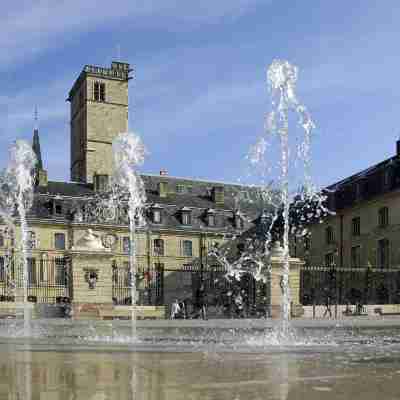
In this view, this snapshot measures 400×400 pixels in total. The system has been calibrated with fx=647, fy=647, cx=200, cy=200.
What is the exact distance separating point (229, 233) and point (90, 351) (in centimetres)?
6109

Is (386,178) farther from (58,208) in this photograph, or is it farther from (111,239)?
(58,208)

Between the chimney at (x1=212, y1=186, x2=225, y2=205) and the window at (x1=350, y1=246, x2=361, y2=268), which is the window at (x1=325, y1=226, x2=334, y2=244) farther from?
the chimney at (x1=212, y1=186, x2=225, y2=205)

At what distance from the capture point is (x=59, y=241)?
205 feet

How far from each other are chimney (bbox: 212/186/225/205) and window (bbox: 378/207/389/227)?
28.3 metres

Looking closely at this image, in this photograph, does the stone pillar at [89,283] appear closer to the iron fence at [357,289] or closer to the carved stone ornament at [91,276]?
the carved stone ornament at [91,276]

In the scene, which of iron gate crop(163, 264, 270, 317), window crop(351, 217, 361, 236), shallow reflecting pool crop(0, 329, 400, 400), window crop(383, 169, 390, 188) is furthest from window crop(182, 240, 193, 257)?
shallow reflecting pool crop(0, 329, 400, 400)

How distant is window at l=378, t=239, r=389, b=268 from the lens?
46812 millimetres

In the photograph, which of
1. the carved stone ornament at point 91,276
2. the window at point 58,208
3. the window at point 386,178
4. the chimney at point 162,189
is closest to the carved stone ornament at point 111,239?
the window at point 58,208

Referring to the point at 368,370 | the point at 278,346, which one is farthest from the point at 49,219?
the point at 368,370

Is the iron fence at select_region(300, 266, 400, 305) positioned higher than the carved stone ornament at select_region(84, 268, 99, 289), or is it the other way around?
the carved stone ornament at select_region(84, 268, 99, 289)

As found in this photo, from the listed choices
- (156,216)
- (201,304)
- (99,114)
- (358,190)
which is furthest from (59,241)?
(201,304)

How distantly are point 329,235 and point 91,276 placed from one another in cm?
3332

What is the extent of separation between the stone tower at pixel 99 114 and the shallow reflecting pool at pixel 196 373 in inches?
3110

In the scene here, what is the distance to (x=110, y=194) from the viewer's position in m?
69.4
